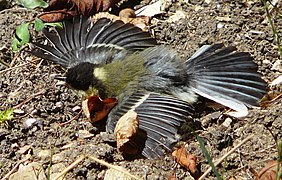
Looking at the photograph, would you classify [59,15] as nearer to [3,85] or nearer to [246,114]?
[3,85]

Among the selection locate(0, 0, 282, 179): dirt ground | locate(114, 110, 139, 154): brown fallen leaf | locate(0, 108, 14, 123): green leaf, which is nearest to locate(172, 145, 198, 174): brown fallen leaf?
locate(0, 0, 282, 179): dirt ground

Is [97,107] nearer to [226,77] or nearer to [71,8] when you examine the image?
[226,77]

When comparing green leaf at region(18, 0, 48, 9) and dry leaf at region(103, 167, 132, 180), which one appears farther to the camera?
green leaf at region(18, 0, 48, 9)

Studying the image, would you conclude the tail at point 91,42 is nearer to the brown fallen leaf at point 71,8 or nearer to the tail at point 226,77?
the brown fallen leaf at point 71,8

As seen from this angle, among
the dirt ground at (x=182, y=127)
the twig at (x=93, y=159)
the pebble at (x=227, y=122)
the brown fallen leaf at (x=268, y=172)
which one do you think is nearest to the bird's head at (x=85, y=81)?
the dirt ground at (x=182, y=127)

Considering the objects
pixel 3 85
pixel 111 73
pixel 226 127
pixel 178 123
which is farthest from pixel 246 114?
pixel 3 85

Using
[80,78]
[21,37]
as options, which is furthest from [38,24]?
[80,78]

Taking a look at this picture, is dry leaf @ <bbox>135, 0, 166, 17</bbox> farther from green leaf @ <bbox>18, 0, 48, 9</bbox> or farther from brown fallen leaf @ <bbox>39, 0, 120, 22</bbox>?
green leaf @ <bbox>18, 0, 48, 9</bbox>
